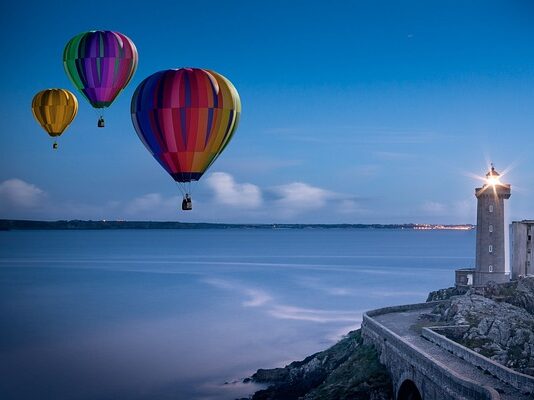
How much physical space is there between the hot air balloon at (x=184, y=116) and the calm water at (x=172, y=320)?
62.4ft

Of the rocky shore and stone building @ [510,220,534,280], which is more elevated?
stone building @ [510,220,534,280]

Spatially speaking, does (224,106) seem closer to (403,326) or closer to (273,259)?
(403,326)

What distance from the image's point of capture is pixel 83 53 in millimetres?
44312

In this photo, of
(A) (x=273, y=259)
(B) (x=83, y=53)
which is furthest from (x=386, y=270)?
(B) (x=83, y=53)

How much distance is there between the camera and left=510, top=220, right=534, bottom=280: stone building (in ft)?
152

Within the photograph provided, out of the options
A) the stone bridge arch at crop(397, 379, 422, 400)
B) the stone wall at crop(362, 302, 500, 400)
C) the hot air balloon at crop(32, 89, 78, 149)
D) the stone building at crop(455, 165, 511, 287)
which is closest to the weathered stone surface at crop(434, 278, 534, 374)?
the stone wall at crop(362, 302, 500, 400)

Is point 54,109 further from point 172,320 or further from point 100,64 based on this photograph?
point 172,320

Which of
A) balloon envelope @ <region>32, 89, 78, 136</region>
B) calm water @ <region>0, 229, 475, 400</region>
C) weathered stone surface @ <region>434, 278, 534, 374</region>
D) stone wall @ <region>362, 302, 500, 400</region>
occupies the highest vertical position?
balloon envelope @ <region>32, 89, 78, 136</region>

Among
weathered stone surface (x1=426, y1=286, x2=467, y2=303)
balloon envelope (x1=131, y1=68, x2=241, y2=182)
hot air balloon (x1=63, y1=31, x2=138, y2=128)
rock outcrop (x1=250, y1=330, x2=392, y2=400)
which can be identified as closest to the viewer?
balloon envelope (x1=131, y1=68, x2=241, y2=182)

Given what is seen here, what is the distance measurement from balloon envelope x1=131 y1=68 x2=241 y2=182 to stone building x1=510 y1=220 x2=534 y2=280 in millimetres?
23640

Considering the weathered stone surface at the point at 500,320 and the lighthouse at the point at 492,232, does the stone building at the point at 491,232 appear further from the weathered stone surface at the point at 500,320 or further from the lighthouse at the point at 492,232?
the weathered stone surface at the point at 500,320

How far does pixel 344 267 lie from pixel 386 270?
40.4 ft

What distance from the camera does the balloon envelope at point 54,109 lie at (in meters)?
53.3

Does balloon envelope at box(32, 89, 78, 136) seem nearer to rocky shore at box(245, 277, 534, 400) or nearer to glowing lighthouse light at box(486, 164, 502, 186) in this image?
rocky shore at box(245, 277, 534, 400)
